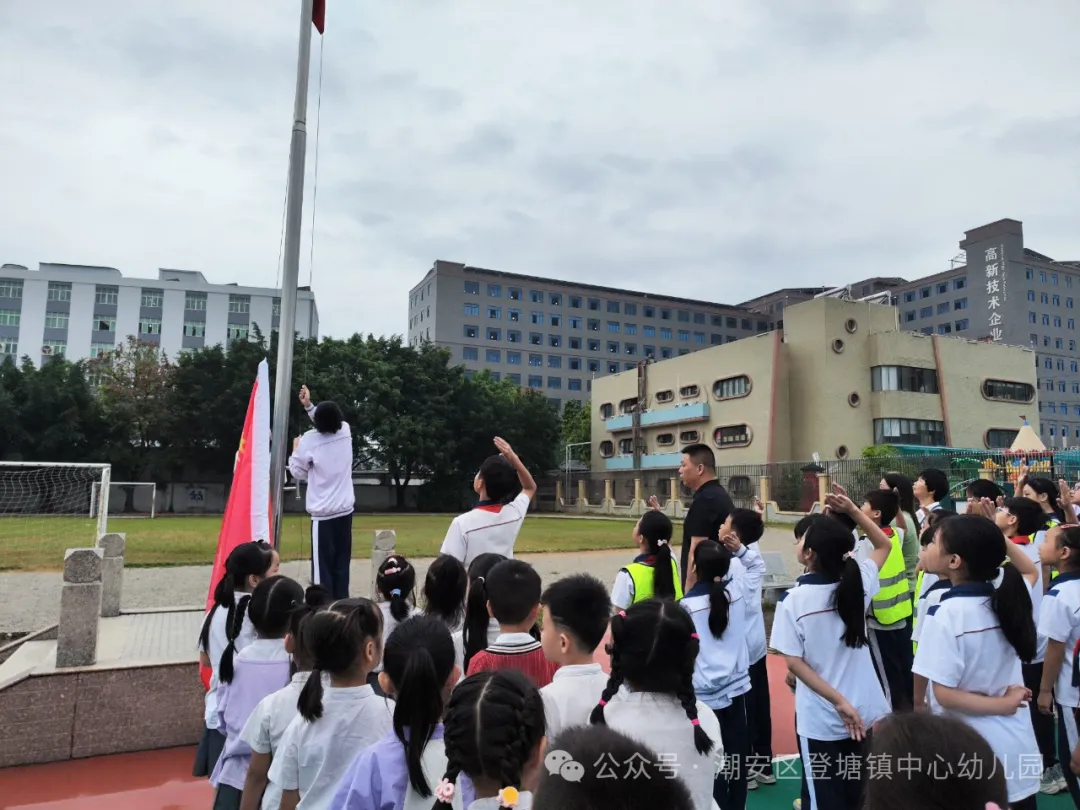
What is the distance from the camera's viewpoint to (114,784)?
14.4 ft

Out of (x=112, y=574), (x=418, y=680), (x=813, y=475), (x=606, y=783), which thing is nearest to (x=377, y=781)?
(x=418, y=680)

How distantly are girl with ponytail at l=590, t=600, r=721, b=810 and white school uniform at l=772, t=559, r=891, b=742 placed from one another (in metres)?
0.90

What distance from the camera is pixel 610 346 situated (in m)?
74.2

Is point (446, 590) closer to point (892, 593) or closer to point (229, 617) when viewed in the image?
point (229, 617)

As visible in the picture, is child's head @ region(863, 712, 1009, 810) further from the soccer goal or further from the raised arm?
the soccer goal

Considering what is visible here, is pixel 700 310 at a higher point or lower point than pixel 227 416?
higher

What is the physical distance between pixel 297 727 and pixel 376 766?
20.8 inches

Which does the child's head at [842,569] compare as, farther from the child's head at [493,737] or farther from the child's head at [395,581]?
the child's head at [395,581]

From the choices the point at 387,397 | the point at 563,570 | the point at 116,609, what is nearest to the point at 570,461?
the point at 387,397

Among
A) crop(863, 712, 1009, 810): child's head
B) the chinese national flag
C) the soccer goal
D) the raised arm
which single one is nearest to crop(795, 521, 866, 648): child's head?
the raised arm

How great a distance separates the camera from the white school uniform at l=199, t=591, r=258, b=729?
3.35 m

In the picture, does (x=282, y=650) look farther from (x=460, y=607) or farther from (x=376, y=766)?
(x=376, y=766)

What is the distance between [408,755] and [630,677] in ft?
2.32

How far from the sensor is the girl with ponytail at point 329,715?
239 centimetres
